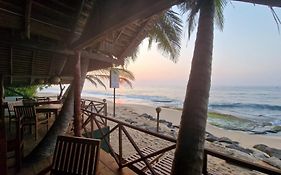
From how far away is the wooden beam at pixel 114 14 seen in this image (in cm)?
182

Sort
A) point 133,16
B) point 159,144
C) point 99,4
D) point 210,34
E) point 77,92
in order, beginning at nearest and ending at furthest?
1. point 210,34
2. point 133,16
3. point 99,4
4. point 77,92
5. point 159,144

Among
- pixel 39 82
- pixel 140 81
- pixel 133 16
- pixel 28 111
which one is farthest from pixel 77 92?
pixel 140 81

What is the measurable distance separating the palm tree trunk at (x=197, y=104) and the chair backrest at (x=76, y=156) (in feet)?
4.32

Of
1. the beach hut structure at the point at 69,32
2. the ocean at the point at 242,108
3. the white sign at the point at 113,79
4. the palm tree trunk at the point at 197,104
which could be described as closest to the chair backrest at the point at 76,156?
the beach hut structure at the point at 69,32

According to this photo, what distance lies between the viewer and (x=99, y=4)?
9.86 ft

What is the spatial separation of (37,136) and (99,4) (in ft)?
14.0

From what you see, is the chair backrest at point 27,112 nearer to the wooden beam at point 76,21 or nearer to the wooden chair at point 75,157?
the wooden beam at point 76,21

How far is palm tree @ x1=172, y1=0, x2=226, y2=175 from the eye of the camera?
143cm

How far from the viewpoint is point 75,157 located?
100 inches

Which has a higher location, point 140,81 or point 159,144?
point 140,81

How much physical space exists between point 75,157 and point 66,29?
8.80 ft

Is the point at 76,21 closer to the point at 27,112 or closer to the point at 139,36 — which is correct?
the point at 139,36

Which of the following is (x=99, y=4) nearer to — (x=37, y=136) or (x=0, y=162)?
(x=0, y=162)

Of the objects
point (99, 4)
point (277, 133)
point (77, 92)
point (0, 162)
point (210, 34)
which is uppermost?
point (99, 4)
